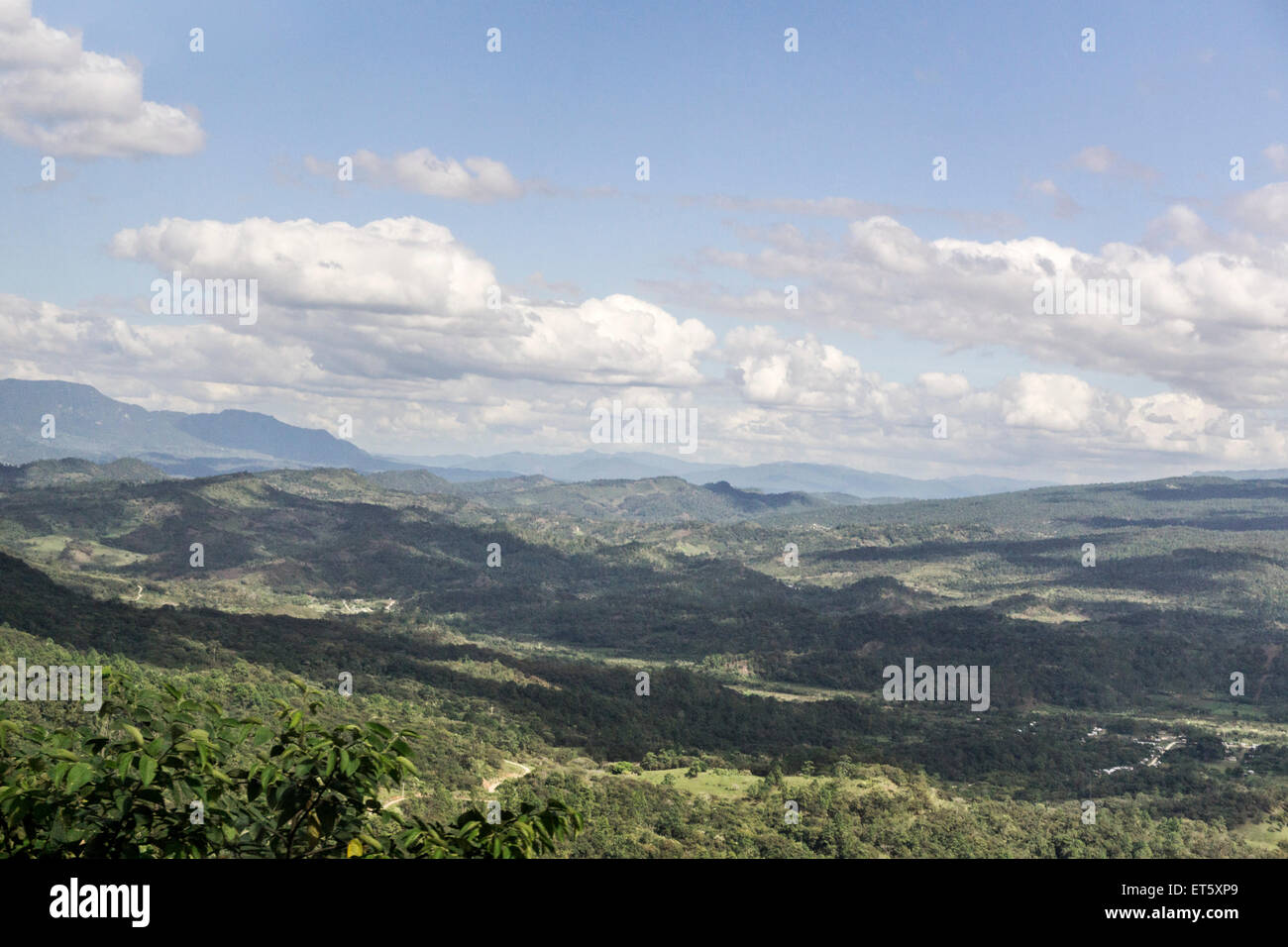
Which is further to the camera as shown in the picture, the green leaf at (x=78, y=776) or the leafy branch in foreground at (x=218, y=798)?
the leafy branch in foreground at (x=218, y=798)

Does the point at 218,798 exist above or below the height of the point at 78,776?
below

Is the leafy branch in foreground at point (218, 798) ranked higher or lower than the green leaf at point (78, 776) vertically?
lower

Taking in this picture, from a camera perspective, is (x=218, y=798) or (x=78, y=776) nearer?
(x=78, y=776)

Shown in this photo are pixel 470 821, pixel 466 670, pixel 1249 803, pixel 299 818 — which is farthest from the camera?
pixel 466 670

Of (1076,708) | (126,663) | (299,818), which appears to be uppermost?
(299,818)

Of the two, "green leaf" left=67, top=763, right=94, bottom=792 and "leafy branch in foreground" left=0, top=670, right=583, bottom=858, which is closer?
"green leaf" left=67, top=763, right=94, bottom=792

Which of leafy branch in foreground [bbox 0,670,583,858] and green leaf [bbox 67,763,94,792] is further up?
green leaf [bbox 67,763,94,792]
